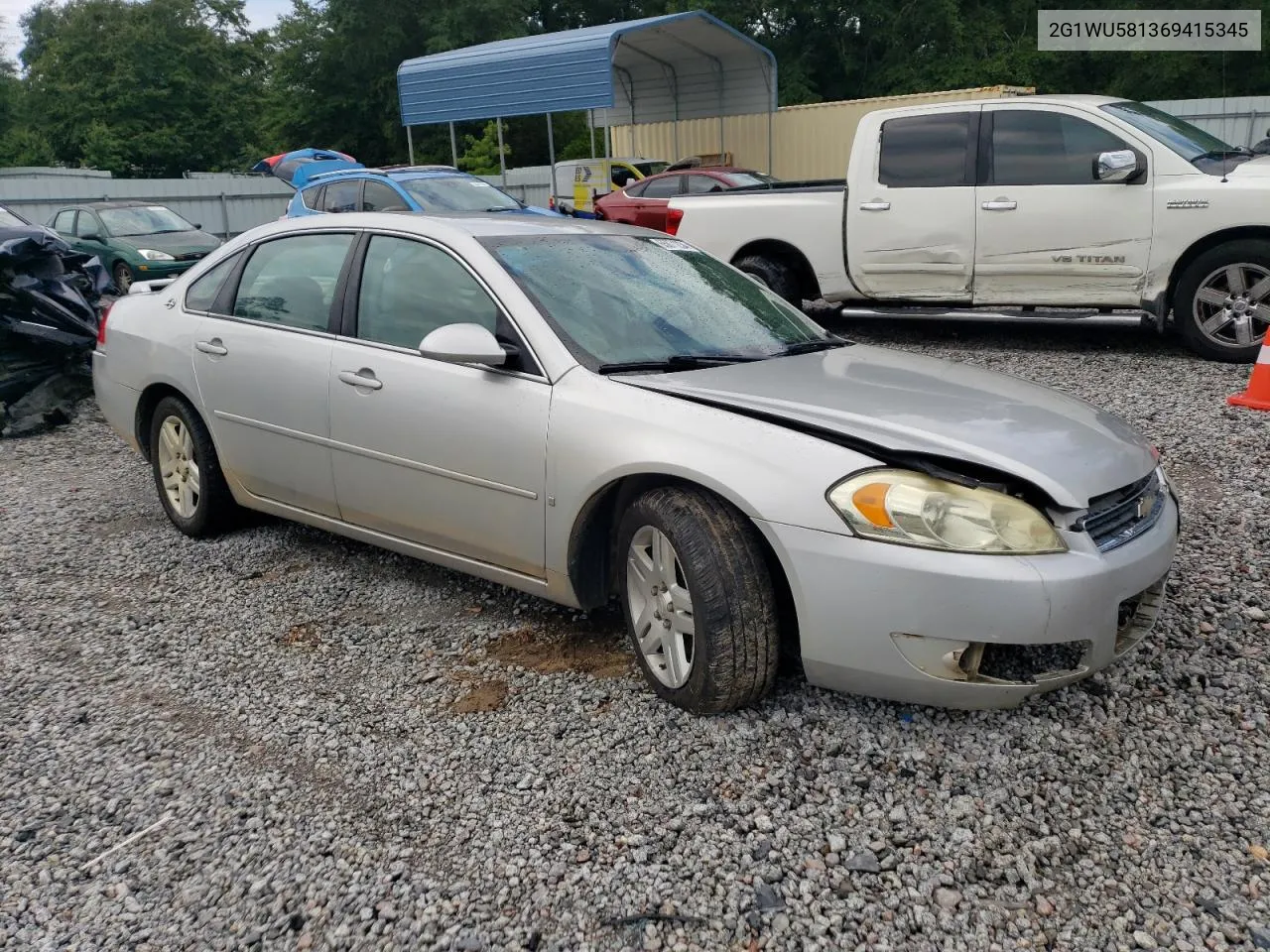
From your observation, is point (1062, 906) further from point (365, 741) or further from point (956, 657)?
point (365, 741)

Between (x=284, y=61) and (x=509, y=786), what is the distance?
45.3m

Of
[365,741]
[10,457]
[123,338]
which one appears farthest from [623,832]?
[10,457]

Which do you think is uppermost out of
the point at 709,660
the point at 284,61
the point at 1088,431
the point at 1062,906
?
the point at 284,61

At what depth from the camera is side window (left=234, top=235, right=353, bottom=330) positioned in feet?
14.3

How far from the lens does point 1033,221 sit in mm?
7895

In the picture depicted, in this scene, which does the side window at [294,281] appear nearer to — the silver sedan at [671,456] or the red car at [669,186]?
the silver sedan at [671,456]

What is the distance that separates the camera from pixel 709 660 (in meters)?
3.07

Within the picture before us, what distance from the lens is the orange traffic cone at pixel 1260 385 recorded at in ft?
20.1

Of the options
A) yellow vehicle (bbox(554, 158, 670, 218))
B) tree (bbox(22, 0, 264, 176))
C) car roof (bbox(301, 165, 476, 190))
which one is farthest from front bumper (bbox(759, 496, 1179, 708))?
tree (bbox(22, 0, 264, 176))

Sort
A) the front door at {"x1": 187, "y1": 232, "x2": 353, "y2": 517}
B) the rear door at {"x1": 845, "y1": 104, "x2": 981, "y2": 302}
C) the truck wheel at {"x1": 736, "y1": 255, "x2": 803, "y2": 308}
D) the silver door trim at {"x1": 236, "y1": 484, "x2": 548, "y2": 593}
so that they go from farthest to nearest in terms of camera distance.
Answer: the truck wheel at {"x1": 736, "y1": 255, "x2": 803, "y2": 308} < the rear door at {"x1": 845, "y1": 104, "x2": 981, "y2": 302} < the front door at {"x1": 187, "y1": 232, "x2": 353, "y2": 517} < the silver door trim at {"x1": 236, "y1": 484, "x2": 548, "y2": 593}

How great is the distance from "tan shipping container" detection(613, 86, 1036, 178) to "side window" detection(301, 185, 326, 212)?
1079 cm

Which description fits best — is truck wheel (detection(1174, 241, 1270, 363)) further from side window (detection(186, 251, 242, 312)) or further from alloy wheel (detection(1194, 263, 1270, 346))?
side window (detection(186, 251, 242, 312))

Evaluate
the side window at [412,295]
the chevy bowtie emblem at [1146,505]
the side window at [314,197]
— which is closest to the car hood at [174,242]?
the side window at [314,197]

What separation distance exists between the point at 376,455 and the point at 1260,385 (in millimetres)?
5060
